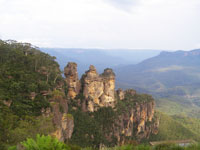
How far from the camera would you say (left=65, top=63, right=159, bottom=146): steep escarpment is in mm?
41875

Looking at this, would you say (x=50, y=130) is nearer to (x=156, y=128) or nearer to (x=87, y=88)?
(x=87, y=88)

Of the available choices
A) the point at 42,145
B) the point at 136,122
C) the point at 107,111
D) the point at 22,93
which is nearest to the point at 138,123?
the point at 136,122

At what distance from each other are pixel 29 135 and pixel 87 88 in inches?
1063

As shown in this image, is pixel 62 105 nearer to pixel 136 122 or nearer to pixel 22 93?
pixel 22 93

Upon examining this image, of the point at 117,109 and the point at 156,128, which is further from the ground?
the point at 117,109

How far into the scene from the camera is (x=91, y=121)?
42812mm

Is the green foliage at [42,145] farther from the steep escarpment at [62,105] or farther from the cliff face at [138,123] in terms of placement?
the cliff face at [138,123]

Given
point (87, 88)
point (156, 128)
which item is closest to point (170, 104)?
point (156, 128)

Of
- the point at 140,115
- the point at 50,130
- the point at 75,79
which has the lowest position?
the point at 140,115

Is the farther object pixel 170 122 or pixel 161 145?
pixel 170 122

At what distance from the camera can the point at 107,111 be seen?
161 ft

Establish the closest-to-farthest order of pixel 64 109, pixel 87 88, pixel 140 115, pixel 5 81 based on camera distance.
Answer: pixel 5 81, pixel 64 109, pixel 87 88, pixel 140 115

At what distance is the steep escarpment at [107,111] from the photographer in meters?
41.9

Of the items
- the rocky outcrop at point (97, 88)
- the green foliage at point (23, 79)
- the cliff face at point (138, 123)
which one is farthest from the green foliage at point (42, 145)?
the cliff face at point (138, 123)
